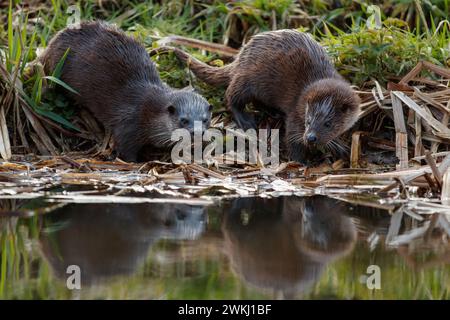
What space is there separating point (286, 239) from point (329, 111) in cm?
228

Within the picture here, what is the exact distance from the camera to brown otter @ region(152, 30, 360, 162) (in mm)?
5906

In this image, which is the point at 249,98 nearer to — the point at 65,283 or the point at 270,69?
the point at 270,69

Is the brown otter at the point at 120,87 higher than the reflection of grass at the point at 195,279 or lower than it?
higher

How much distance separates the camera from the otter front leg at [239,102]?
6492 millimetres

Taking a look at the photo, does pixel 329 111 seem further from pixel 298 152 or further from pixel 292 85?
pixel 292 85

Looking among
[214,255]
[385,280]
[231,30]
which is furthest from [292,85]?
[385,280]

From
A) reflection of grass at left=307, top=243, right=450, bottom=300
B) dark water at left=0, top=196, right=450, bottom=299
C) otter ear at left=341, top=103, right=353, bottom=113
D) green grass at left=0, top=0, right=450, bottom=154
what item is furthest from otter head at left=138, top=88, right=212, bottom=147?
reflection of grass at left=307, top=243, right=450, bottom=300

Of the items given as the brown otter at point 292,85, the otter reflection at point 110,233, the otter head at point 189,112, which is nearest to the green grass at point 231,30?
the brown otter at point 292,85

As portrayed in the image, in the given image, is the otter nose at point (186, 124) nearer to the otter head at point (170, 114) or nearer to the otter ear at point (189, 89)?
the otter head at point (170, 114)

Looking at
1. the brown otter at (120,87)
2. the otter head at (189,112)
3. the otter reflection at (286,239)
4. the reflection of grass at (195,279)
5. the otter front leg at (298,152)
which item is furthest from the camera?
the brown otter at (120,87)

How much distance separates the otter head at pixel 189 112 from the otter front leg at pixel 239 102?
1.17 feet

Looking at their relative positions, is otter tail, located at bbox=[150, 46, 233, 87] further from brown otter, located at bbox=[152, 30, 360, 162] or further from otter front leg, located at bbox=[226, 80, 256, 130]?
otter front leg, located at bbox=[226, 80, 256, 130]

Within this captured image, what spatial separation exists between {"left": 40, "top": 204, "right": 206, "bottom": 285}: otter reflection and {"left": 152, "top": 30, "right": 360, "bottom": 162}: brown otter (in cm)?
176
